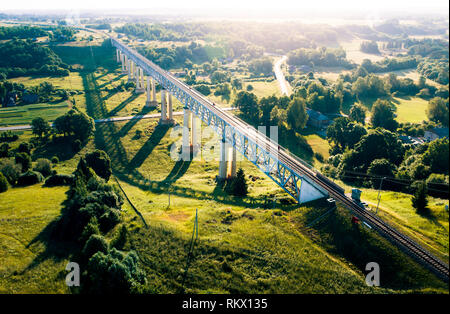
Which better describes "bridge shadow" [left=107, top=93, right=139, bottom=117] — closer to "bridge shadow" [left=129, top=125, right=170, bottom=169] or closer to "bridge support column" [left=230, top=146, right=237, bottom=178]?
"bridge shadow" [left=129, top=125, right=170, bottom=169]

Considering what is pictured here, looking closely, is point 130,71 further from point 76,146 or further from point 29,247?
point 29,247

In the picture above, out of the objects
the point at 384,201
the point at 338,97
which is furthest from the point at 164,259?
the point at 338,97

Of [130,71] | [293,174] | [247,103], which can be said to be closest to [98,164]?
[293,174]

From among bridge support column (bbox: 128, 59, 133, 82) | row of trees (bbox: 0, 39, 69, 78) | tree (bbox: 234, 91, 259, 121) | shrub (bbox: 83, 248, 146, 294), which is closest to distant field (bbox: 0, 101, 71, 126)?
bridge support column (bbox: 128, 59, 133, 82)

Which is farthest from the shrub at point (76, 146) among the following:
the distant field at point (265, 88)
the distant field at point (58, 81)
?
the distant field at point (265, 88)

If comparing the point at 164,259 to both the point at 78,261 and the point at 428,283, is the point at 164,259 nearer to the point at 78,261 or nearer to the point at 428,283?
the point at 78,261

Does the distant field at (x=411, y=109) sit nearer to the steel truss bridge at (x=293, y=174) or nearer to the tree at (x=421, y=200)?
the steel truss bridge at (x=293, y=174)
